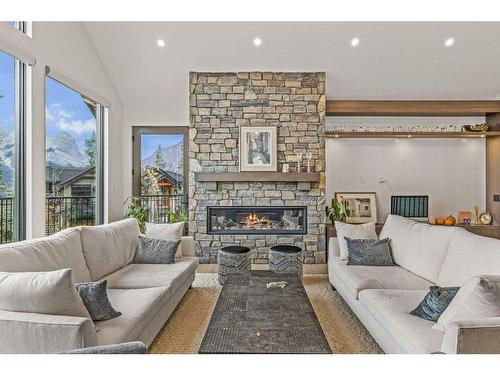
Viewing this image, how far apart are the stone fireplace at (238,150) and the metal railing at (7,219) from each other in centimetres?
235

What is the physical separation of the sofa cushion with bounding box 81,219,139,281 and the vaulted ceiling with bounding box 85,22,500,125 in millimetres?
2589

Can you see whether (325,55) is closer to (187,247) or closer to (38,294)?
(187,247)

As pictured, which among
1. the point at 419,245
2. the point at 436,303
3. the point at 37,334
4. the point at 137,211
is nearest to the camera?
the point at 37,334

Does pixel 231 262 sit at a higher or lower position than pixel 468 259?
lower

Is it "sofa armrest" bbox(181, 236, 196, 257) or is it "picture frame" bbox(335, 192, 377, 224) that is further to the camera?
"picture frame" bbox(335, 192, 377, 224)

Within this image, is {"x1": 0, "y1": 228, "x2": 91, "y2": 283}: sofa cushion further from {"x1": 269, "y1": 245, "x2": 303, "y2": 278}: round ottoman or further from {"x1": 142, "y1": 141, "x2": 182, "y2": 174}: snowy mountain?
{"x1": 142, "y1": 141, "x2": 182, "y2": 174}: snowy mountain

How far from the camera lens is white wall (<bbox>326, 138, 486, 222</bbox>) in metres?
5.87

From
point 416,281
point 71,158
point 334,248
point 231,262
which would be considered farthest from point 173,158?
point 416,281

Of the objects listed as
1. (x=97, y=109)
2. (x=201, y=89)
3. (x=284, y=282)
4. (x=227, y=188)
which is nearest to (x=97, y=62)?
(x=97, y=109)

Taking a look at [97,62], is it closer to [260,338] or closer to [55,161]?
[55,161]

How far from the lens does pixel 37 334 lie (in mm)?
1697

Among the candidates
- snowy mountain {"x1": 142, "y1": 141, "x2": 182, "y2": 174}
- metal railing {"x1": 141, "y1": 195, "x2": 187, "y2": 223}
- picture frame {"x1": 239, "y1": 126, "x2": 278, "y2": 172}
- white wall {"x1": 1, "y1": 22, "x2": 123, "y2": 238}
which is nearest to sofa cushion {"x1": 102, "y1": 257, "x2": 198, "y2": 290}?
white wall {"x1": 1, "y1": 22, "x2": 123, "y2": 238}

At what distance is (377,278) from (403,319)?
1031mm

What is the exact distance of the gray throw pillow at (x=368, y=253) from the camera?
365 centimetres
